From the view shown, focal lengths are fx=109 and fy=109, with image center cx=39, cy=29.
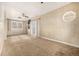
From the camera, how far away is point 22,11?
5.66 feet

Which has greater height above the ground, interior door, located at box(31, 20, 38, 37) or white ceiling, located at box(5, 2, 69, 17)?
white ceiling, located at box(5, 2, 69, 17)

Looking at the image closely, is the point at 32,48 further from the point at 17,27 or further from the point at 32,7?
the point at 32,7

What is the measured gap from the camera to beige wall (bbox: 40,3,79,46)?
169 cm

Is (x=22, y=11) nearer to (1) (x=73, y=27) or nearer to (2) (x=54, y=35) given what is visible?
(2) (x=54, y=35)

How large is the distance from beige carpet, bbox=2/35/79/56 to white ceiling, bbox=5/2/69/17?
16.3 inches

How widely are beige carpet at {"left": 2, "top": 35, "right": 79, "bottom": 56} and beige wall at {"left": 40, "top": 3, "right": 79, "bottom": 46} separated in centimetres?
12

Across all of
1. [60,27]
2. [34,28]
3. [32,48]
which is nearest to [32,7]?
[34,28]

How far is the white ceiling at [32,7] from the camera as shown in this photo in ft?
5.63

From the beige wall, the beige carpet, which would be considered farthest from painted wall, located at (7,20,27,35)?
the beige wall

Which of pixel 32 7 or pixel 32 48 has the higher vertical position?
pixel 32 7

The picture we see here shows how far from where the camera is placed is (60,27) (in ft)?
5.70

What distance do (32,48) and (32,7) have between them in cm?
66

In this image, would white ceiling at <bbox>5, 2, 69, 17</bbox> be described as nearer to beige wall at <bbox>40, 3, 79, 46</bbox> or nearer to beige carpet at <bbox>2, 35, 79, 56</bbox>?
beige wall at <bbox>40, 3, 79, 46</bbox>

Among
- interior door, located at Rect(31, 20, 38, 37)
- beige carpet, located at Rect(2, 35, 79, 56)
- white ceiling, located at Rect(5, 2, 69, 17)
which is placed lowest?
beige carpet, located at Rect(2, 35, 79, 56)
